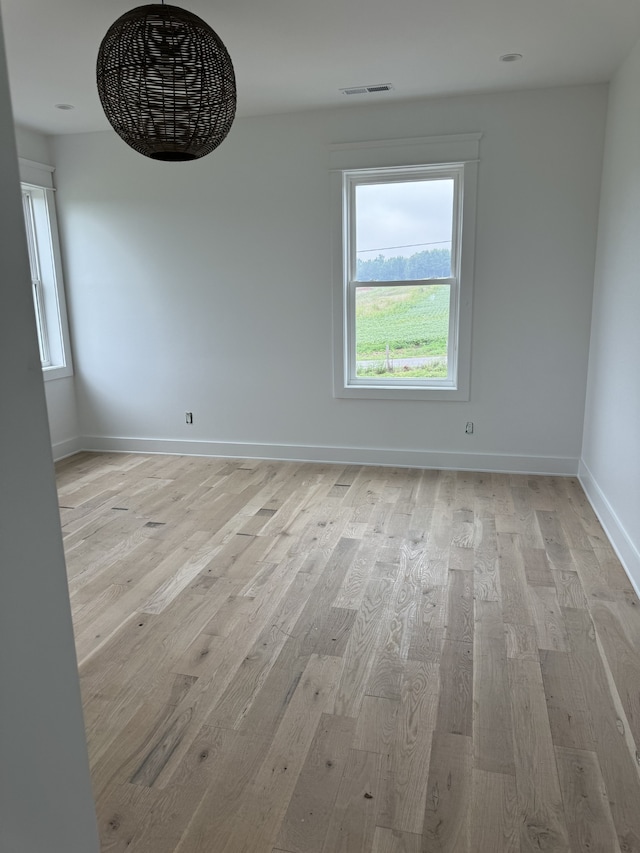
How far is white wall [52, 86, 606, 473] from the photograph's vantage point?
420 centimetres

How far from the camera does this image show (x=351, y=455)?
16.2 feet

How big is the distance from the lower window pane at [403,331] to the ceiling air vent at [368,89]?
4.47ft

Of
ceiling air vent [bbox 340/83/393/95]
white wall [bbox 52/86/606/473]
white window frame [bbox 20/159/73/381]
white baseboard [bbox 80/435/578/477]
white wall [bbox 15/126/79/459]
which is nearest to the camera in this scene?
ceiling air vent [bbox 340/83/393/95]

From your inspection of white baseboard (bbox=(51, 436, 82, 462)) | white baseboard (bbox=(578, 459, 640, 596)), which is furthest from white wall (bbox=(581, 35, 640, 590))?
white baseboard (bbox=(51, 436, 82, 462))

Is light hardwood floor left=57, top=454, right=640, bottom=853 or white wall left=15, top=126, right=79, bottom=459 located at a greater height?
white wall left=15, top=126, right=79, bottom=459

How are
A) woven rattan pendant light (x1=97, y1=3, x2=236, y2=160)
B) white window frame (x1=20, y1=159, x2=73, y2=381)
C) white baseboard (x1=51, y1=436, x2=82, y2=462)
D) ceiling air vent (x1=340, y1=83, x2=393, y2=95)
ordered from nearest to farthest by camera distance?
1. woven rattan pendant light (x1=97, y1=3, x2=236, y2=160)
2. ceiling air vent (x1=340, y1=83, x2=393, y2=95)
3. white window frame (x1=20, y1=159, x2=73, y2=381)
4. white baseboard (x1=51, y1=436, x2=82, y2=462)

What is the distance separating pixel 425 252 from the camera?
4.56 meters

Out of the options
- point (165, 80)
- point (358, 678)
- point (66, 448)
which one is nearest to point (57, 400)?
point (66, 448)

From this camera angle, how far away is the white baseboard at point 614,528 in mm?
2871

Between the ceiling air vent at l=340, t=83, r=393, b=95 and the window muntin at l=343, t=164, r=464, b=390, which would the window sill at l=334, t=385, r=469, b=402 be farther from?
the ceiling air vent at l=340, t=83, r=393, b=95

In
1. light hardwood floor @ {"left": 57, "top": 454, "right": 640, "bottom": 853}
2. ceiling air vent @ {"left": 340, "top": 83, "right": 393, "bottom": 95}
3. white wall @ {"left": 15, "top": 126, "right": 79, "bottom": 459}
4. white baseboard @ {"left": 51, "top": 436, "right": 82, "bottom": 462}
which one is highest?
ceiling air vent @ {"left": 340, "top": 83, "right": 393, "bottom": 95}

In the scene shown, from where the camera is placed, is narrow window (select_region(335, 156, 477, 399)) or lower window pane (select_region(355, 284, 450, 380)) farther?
lower window pane (select_region(355, 284, 450, 380))

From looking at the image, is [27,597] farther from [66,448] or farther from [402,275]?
[66,448]

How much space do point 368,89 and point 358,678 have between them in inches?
146
